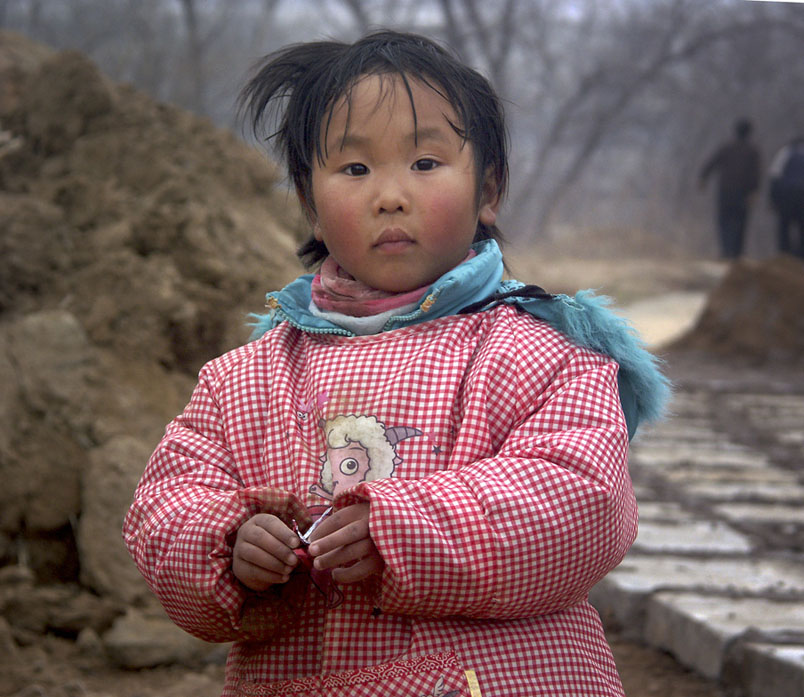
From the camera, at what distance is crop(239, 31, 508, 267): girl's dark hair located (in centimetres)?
164

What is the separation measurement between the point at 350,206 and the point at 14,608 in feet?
5.24

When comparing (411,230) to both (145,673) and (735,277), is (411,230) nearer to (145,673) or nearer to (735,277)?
(145,673)

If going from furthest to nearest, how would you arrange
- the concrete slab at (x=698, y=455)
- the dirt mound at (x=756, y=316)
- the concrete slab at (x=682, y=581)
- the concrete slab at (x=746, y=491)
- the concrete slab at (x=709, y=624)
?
1. the dirt mound at (x=756, y=316)
2. the concrete slab at (x=698, y=455)
3. the concrete slab at (x=746, y=491)
4. the concrete slab at (x=682, y=581)
5. the concrete slab at (x=709, y=624)

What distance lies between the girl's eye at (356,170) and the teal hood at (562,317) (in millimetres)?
214

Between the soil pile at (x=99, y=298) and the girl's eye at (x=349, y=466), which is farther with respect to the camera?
the soil pile at (x=99, y=298)

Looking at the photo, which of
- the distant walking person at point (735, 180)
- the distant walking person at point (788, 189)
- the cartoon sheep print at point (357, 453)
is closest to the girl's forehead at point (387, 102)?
the cartoon sheep print at point (357, 453)

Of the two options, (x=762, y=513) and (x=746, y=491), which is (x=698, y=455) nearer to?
(x=746, y=491)

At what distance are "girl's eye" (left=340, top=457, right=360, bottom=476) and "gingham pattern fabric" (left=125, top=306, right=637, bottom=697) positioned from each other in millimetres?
46

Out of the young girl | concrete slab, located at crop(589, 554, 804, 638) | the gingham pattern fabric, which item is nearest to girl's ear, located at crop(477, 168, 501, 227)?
the young girl

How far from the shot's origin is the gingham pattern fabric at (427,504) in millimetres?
1367

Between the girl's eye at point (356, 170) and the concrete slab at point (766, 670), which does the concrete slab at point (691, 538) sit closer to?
the concrete slab at point (766, 670)

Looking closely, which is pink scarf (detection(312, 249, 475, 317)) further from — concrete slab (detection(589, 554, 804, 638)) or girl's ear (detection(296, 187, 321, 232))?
concrete slab (detection(589, 554, 804, 638))

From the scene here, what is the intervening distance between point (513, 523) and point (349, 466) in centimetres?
29

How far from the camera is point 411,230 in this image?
1.61m
